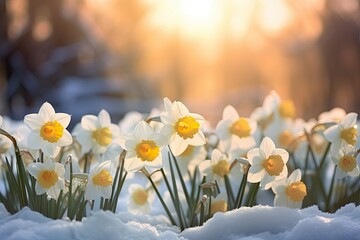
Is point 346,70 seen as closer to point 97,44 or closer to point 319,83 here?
point 319,83

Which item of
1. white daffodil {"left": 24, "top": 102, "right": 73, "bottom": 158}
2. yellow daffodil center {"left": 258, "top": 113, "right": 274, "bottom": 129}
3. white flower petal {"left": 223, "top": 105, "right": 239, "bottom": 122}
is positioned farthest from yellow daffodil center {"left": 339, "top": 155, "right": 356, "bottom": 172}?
white daffodil {"left": 24, "top": 102, "right": 73, "bottom": 158}

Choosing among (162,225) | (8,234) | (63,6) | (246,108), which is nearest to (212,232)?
(162,225)

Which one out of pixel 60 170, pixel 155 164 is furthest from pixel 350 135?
pixel 60 170

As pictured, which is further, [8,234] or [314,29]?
[314,29]

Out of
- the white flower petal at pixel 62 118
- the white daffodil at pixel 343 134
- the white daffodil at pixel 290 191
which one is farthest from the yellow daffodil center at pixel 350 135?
the white flower petal at pixel 62 118

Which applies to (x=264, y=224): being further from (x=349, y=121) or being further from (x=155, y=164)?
(x=349, y=121)

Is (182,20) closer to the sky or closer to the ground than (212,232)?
closer to the sky
